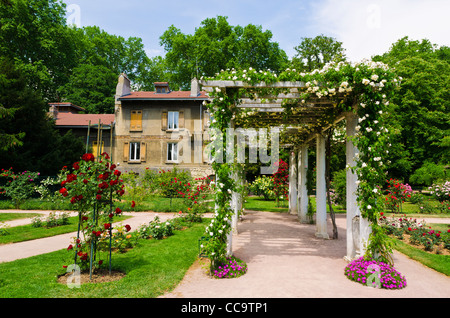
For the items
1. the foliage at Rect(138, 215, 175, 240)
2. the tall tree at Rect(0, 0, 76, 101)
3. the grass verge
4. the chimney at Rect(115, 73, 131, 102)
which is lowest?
the grass verge

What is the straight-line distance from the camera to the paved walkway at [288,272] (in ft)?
13.4

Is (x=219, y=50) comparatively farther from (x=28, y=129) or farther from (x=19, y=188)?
(x=19, y=188)

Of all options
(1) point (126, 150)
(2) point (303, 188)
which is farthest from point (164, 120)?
(2) point (303, 188)

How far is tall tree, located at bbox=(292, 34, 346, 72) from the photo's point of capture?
66.5 ft

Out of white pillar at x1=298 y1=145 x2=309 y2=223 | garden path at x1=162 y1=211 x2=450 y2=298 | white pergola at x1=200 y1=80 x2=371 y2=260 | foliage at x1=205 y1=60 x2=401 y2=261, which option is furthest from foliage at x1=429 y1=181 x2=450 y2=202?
foliage at x1=205 y1=60 x2=401 y2=261

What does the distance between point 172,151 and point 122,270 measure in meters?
17.9

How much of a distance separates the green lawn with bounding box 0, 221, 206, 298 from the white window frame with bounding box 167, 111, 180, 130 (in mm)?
16482

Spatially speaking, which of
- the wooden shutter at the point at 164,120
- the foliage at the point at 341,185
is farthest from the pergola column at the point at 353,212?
the wooden shutter at the point at 164,120

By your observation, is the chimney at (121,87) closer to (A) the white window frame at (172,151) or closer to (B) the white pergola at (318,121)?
(A) the white window frame at (172,151)

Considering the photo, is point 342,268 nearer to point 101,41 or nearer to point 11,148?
point 11,148

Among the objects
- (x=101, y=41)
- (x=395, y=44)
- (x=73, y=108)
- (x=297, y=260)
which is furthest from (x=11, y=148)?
(x=395, y=44)

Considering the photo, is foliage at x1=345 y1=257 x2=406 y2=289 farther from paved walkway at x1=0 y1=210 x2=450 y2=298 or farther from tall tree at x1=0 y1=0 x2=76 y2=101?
tall tree at x1=0 y1=0 x2=76 y2=101

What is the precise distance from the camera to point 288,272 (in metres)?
5.03

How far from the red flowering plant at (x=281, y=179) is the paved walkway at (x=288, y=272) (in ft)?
23.6
